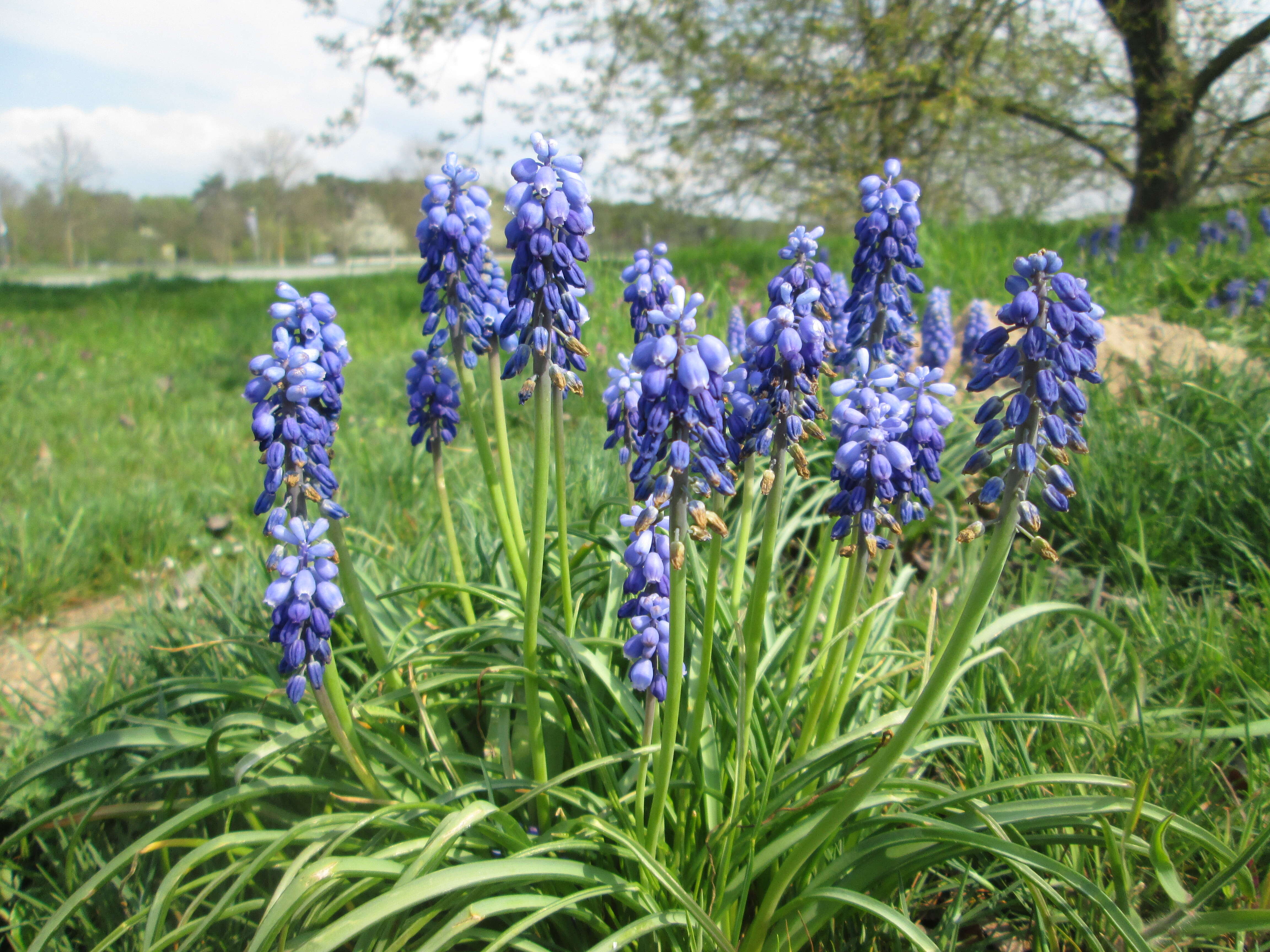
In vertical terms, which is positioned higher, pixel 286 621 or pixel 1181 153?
pixel 1181 153

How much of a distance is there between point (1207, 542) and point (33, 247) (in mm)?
107543

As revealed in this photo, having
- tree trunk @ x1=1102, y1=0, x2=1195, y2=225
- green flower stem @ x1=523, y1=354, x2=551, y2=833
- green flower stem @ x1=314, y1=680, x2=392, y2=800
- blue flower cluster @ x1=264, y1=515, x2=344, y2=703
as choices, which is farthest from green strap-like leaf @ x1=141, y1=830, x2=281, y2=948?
tree trunk @ x1=1102, y1=0, x2=1195, y2=225

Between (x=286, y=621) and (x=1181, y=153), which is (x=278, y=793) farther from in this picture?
(x=1181, y=153)

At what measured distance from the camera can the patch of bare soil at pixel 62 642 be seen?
3.14 metres

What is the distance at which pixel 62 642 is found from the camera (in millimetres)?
3814

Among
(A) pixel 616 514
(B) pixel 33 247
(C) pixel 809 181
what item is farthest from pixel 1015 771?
(B) pixel 33 247

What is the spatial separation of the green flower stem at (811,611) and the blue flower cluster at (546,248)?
865 millimetres

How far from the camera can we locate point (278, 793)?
2326 millimetres

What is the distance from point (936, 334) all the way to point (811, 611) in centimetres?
316

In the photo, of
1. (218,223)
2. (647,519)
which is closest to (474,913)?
(647,519)

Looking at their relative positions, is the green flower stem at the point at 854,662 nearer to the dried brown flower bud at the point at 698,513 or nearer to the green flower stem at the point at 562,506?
the dried brown flower bud at the point at 698,513

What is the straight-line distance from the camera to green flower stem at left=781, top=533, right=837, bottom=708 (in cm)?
207

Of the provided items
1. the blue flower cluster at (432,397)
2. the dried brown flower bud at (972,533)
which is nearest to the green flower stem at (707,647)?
the dried brown flower bud at (972,533)

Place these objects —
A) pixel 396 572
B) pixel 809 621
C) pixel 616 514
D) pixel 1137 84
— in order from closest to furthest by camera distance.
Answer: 1. pixel 809 621
2. pixel 396 572
3. pixel 616 514
4. pixel 1137 84
